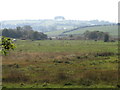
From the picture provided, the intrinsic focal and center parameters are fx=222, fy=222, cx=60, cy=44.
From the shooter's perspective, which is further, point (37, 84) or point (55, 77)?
point (55, 77)

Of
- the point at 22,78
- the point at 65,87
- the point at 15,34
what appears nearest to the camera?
the point at 65,87

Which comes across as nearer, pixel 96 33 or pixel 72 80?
pixel 72 80

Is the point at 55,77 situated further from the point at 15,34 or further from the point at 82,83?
the point at 15,34

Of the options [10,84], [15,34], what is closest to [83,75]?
[10,84]

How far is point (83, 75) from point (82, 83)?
9.15 feet

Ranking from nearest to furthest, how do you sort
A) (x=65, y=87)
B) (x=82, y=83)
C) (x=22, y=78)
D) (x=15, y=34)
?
(x=65, y=87)
(x=82, y=83)
(x=22, y=78)
(x=15, y=34)

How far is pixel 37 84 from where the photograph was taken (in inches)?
840

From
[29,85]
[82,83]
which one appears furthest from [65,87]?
[29,85]

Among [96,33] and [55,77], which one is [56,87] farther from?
[96,33]

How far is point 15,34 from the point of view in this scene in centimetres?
14438

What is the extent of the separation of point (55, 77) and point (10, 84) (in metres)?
4.79

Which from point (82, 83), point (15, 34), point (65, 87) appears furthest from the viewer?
point (15, 34)

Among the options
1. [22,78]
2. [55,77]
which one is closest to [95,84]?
[55,77]

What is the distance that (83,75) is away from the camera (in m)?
24.0
